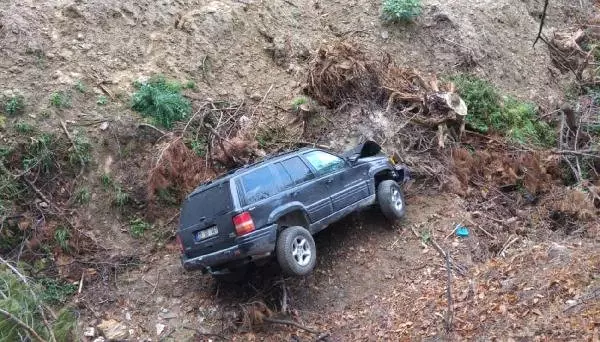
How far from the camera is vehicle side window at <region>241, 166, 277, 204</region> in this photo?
24.4 feet

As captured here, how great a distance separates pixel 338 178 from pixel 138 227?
3416mm

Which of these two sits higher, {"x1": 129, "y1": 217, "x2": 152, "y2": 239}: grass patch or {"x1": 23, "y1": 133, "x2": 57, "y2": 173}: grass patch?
{"x1": 23, "y1": 133, "x2": 57, "y2": 173}: grass patch

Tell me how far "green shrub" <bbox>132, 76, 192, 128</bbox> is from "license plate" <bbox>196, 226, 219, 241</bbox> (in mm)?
3832

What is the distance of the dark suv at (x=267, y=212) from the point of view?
721cm

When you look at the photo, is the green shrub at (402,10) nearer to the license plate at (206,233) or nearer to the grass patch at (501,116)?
the grass patch at (501,116)

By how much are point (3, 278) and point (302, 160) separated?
4.07 metres

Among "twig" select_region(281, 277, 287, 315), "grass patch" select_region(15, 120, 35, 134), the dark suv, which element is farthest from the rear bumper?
"grass patch" select_region(15, 120, 35, 134)

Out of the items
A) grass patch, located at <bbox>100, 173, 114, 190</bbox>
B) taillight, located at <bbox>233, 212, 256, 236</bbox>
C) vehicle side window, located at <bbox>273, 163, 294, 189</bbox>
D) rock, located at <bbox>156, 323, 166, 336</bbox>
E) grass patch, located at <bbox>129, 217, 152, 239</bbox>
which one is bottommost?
rock, located at <bbox>156, 323, 166, 336</bbox>

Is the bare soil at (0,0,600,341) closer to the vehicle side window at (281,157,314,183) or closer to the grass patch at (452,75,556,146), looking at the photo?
the grass patch at (452,75,556,146)

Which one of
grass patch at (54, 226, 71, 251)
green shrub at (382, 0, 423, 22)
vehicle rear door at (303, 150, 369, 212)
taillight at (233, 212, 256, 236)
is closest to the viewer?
taillight at (233, 212, 256, 236)

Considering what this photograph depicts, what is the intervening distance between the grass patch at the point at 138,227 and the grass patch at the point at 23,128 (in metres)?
2.30

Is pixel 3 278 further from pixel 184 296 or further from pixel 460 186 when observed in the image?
pixel 460 186

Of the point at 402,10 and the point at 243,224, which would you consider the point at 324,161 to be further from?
the point at 402,10

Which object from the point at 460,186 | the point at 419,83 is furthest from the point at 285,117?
the point at 460,186
